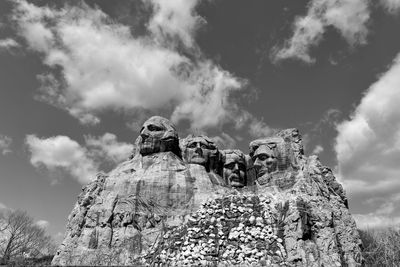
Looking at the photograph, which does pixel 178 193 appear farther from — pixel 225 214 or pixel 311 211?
pixel 311 211

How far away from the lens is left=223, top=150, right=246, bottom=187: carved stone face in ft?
126

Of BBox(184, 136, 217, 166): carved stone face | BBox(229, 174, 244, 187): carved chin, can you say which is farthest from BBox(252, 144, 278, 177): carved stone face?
BBox(184, 136, 217, 166): carved stone face

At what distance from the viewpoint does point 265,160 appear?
1451 inches

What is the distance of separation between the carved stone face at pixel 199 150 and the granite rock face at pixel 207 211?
4.1 inches

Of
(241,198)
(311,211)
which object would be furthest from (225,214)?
(311,211)

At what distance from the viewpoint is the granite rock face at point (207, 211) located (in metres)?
26.4

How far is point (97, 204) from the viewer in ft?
104

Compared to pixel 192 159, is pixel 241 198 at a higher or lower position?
lower

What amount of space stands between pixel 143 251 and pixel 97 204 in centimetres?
636

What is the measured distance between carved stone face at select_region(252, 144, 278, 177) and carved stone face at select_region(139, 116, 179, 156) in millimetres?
8257

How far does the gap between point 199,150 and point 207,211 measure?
9.06 metres

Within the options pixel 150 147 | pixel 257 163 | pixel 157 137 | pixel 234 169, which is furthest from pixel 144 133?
pixel 257 163

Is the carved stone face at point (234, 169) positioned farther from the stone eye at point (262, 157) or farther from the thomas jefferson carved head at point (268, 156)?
the stone eye at point (262, 157)

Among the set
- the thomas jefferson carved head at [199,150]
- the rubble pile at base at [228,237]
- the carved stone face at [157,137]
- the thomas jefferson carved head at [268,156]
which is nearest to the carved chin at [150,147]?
the carved stone face at [157,137]
